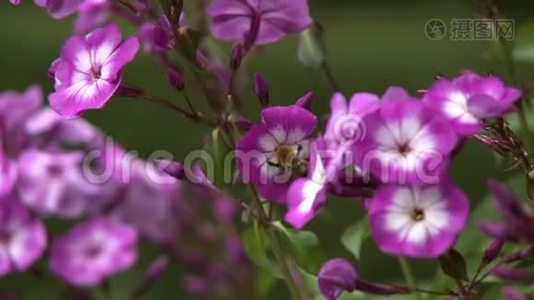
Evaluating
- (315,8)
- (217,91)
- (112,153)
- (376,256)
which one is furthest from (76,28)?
(315,8)

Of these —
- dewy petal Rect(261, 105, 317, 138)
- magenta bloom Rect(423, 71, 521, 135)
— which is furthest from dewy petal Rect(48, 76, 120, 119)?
magenta bloom Rect(423, 71, 521, 135)

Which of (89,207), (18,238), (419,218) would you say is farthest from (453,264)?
(89,207)

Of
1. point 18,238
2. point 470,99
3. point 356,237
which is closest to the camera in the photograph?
point 470,99

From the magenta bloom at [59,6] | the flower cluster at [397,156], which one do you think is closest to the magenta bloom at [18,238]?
the magenta bloom at [59,6]

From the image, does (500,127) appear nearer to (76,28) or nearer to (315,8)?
(76,28)

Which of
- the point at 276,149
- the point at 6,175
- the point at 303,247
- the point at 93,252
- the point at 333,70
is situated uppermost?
the point at 276,149

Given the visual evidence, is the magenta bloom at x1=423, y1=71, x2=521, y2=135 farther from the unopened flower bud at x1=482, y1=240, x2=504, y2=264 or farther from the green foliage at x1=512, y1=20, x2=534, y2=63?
the green foliage at x1=512, y1=20, x2=534, y2=63

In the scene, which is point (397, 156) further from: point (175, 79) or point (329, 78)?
point (329, 78)
